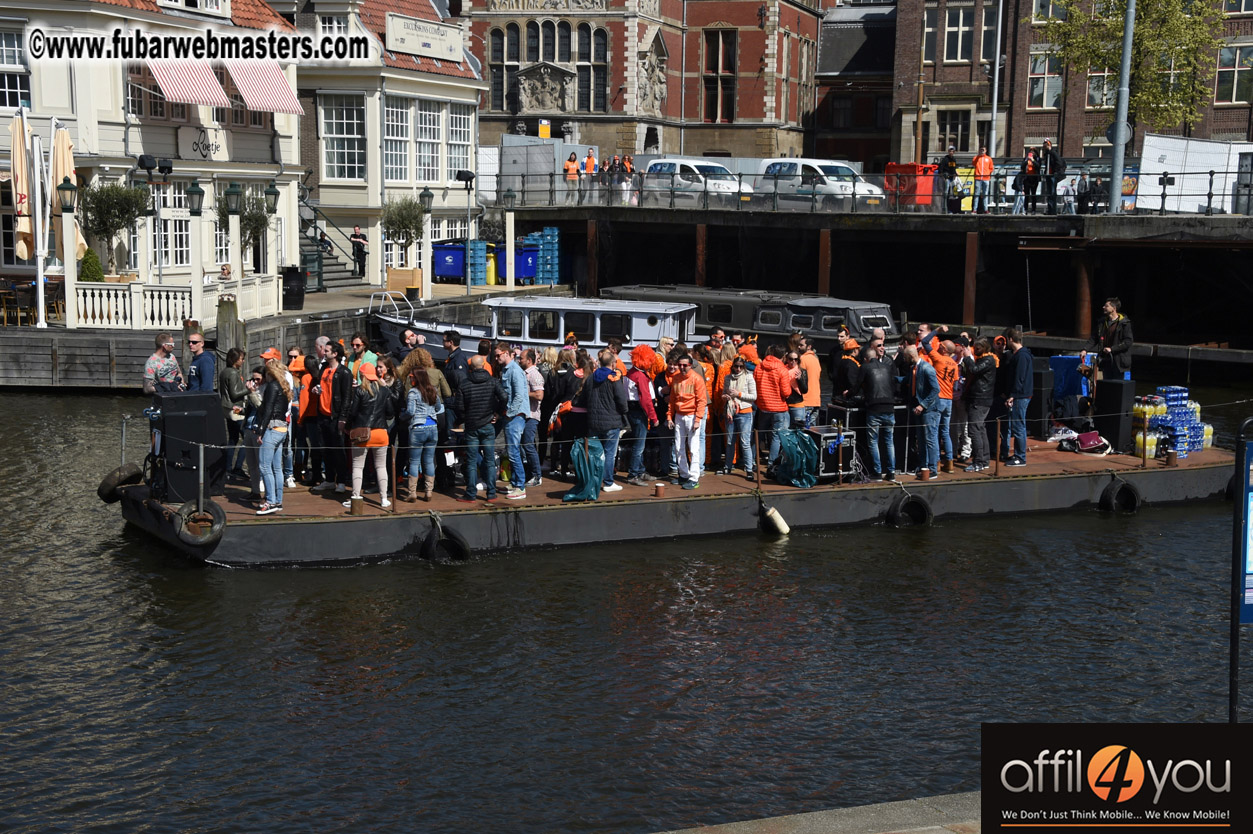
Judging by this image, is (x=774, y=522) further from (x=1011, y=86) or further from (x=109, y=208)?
(x=1011, y=86)

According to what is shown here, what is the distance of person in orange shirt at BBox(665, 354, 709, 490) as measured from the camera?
16844mm

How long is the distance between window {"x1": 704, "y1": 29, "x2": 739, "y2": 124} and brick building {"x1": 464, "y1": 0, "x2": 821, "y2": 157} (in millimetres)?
47

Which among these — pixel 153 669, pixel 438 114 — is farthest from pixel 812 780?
pixel 438 114

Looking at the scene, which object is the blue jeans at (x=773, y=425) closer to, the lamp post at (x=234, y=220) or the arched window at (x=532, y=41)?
the lamp post at (x=234, y=220)

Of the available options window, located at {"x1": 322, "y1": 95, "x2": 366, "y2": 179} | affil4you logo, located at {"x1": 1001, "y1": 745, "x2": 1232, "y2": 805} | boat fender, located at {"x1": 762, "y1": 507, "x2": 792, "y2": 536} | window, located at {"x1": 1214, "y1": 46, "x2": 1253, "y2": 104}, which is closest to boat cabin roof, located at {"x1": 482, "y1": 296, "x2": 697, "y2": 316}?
boat fender, located at {"x1": 762, "y1": 507, "x2": 792, "y2": 536}

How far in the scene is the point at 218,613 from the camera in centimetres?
1402

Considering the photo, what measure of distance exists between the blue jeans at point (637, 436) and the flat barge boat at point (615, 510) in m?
0.35

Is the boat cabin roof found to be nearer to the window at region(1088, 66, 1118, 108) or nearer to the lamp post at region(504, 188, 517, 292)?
the lamp post at region(504, 188, 517, 292)

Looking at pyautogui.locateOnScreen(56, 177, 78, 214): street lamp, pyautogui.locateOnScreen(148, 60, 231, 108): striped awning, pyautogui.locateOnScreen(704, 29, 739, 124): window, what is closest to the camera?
pyautogui.locateOnScreen(56, 177, 78, 214): street lamp

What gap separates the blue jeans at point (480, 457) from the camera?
16297 millimetres

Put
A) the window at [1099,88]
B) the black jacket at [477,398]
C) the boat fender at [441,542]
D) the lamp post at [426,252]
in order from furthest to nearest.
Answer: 1. the window at [1099,88]
2. the lamp post at [426,252]
3. the black jacket at [477,398]
4. the boat fender at [441,542]

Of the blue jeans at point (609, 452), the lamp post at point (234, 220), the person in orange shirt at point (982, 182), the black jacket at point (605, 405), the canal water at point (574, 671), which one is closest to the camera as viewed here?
the canal water at point (574, 671)

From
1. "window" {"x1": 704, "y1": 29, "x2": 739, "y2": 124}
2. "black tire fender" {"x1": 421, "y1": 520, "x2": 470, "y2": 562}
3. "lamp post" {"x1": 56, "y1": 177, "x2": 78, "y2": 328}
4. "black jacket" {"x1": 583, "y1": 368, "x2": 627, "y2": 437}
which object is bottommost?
"black tire fender" {"x1": 421, "y1": 520, "x2": 470, "y2": 562}

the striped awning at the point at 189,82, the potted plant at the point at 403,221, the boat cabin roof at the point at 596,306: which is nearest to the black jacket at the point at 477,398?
the boat cabin roof at the point at 596,306
